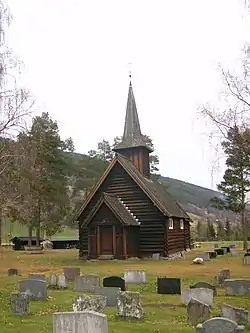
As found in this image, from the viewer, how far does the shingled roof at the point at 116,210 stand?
3381cm

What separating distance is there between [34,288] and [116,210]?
1797 centimetres

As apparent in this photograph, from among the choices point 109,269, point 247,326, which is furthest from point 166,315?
point 109,269

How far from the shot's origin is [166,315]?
13273 mm

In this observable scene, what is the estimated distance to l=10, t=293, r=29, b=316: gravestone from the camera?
13.2m

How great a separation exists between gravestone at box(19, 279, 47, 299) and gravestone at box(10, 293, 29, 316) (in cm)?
271

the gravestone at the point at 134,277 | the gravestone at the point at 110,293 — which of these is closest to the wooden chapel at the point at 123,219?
the gravestone at the point at 134,277

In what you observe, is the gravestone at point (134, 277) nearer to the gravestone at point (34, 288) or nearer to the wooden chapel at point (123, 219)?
the gravestone at point (34, 288)

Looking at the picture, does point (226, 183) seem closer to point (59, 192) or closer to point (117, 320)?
point (59, 192)

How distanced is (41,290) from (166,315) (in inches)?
194

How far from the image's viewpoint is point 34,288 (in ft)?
53.0

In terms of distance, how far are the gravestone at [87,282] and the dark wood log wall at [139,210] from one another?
17.8 metres

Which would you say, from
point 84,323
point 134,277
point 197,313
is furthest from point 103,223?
point 84,323

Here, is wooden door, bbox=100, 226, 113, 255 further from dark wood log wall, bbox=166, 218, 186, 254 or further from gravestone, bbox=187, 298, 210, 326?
gravestone, bbox=187, 298, 210, 326

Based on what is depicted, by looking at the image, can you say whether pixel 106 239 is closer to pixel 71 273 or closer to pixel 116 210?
pixel 116 210
